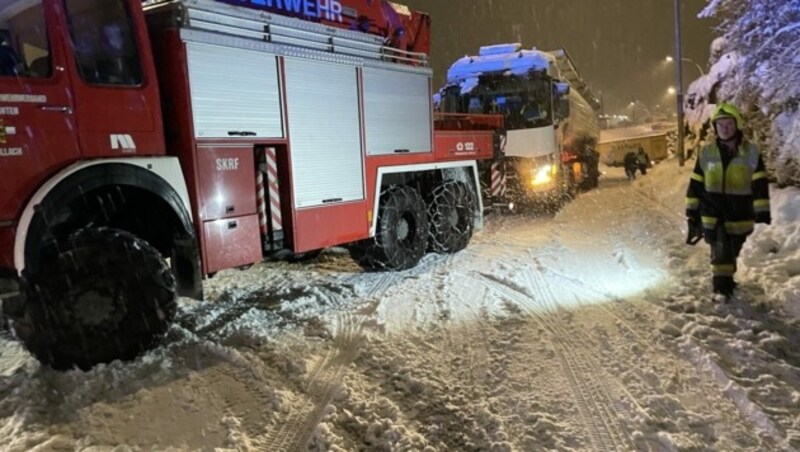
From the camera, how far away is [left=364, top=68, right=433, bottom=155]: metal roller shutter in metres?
7.54

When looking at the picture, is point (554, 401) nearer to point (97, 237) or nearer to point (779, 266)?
point (97, 237)

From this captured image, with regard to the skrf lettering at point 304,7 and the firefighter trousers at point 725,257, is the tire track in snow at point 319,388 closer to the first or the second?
the skrf lettering at point 304,7

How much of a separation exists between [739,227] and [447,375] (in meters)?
3.40

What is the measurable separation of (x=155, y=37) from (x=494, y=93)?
10825 mm

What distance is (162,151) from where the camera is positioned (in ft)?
16.9

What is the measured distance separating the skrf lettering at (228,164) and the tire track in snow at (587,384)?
126 inches

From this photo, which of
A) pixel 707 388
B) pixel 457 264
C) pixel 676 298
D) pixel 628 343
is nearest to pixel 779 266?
pixel 676 298

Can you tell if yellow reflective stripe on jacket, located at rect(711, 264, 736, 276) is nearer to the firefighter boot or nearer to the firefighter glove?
the firefighter boot

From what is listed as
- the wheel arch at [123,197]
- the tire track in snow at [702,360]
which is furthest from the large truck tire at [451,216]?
the wheel arch at [123,197]

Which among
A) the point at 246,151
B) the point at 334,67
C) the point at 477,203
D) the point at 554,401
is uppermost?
the point at 334,67

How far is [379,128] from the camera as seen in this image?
303 inches

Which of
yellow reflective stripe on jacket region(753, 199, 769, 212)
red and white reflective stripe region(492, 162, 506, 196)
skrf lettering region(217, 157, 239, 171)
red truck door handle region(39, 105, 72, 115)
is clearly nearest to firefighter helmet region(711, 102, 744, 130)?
yellow reflective stripe on jacket region(753, 199, 769, 212)

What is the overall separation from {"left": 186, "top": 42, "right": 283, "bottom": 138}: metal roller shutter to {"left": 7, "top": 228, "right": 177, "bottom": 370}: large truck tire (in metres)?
1.27

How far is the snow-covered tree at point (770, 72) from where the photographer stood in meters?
10.2
